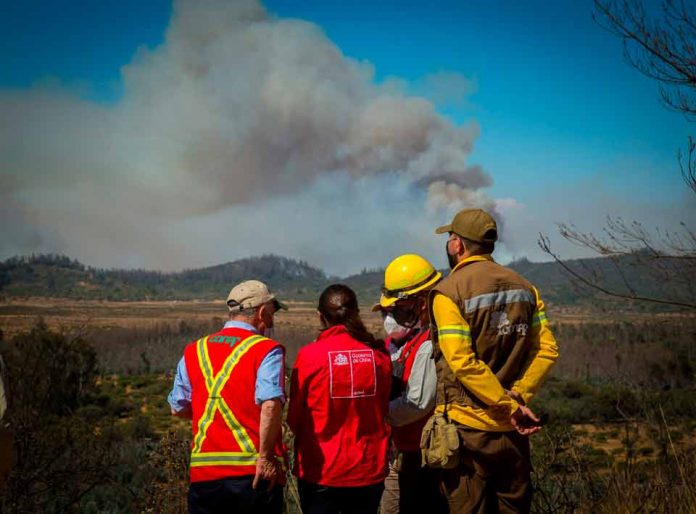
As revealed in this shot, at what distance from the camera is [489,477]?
126 inches

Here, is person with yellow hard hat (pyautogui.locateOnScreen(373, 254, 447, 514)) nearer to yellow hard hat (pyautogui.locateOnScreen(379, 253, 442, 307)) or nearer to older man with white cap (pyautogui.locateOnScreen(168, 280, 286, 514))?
yellow hard hat (pyautogui.locateOnScreen(379, 253, 442, 307))

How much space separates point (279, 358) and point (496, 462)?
1.24 m

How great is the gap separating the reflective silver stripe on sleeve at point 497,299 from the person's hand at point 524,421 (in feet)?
1.77

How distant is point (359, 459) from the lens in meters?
3.40

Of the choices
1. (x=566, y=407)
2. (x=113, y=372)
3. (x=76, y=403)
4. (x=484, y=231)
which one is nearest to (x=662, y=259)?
(x=484, y=231)

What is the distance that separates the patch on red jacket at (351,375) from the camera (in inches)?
134

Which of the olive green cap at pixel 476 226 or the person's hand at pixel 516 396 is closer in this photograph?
the person's hand at pixel 516 396

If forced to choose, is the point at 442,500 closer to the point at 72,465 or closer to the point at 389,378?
the point at 389,378

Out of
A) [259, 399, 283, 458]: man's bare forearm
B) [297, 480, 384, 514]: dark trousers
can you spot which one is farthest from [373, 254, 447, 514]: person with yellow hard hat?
[259, 399, 283, 458]: man's bare forearm

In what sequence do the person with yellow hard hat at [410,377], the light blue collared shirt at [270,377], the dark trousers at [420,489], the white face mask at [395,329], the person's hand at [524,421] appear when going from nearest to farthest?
the person's hand at [524,421]
the light blue collared shirt at [270,377]
the person with yellow hard hat at [410,377]
the dark trousers at [420,489]
the white face mask at [395,329]

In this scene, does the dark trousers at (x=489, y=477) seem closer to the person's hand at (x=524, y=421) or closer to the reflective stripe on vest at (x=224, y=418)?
the person's hand at (x=524, y=421)

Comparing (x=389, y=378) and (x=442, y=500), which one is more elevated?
(x=389, y=378)

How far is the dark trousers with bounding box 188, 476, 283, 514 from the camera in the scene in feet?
10.7

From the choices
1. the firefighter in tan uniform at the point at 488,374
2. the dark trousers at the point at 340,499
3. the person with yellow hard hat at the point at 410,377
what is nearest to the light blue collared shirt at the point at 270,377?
the dark trousers at the point at 340,499
